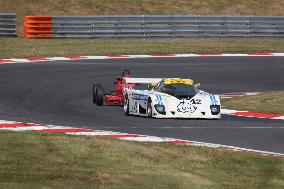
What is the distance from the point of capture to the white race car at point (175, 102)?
23562 millimetres

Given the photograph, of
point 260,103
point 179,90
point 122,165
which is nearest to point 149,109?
point 179,90

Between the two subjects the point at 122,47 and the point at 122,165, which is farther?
the point at 122,47

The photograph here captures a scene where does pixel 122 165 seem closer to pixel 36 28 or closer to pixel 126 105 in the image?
pixel 126 105

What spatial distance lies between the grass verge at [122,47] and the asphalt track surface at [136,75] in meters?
2.32

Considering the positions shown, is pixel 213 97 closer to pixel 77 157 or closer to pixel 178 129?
pixel 178 129

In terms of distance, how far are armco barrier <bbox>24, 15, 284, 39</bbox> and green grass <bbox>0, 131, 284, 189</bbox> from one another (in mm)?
26559

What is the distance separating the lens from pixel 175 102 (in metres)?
23.5

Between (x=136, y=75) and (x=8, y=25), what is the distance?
13173mm

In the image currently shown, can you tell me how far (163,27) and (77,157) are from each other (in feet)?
99.1

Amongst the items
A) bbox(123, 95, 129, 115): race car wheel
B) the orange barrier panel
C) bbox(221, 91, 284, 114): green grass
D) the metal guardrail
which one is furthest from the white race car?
the metal guardrail

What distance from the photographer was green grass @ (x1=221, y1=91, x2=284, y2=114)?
1015 inches

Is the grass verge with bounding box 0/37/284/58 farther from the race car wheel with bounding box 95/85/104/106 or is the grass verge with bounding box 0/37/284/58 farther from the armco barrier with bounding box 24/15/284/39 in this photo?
the race car wheel with bounding box 95/85/104/106

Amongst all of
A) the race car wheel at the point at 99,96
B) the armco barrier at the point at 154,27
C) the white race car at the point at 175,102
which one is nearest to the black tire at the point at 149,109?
the white race car at the point at 175,102

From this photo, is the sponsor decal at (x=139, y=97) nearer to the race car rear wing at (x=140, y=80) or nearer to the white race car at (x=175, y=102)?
the white race car at (x=175, y=102)
